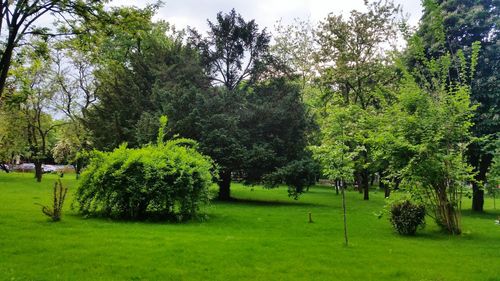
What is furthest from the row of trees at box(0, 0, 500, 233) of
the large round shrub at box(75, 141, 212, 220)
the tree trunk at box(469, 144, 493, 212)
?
the large round shrub at box(75, 141, 212, 220)

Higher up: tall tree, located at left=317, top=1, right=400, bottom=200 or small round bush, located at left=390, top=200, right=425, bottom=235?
tall tree, located at left=317, top=1, right=400, bottom=200

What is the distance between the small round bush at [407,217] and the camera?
1316 centimetres

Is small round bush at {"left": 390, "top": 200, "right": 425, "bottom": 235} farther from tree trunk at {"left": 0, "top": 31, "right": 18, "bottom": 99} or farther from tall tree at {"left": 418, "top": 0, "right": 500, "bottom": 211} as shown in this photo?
tree trunk at {"left": 0, "top": 31, "right": 18, "bottom": 99}

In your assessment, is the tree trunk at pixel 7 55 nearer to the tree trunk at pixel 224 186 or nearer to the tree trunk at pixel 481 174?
the tree trunk at pixel 224 186

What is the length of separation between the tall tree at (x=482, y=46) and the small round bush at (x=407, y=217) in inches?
379

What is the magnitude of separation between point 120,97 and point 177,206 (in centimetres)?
1640

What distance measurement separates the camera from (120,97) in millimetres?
30078

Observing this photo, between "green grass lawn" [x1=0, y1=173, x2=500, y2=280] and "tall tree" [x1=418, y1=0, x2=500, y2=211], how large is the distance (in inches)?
326

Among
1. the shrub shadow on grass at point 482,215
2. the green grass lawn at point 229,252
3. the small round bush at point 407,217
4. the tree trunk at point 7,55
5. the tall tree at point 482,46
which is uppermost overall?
the tall tree at point 482,46

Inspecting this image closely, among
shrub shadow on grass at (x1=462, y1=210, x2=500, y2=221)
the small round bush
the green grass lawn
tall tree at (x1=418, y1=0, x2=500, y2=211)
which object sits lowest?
the green grass lawn

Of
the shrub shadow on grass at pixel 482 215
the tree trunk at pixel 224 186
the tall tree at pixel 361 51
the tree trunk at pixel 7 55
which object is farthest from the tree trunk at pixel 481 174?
the tree trunk at pixel 7 55

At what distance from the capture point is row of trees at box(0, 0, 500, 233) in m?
13.4

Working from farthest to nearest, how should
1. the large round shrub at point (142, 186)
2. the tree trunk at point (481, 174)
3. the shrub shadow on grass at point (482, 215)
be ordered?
1. the tree trunk at point (481, 174)
2. the shrub shadow on grass at point (482, 215)
3. the large round shrub at point (142, 186)

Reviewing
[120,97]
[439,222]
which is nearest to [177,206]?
[439,222]
